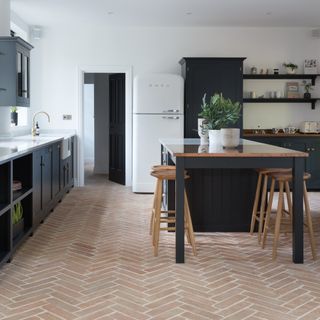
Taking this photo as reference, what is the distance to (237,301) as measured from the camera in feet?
10.3

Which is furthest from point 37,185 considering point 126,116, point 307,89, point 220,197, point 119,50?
point 307,89

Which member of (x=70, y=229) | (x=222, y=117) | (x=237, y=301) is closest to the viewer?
(x=237, y=301)

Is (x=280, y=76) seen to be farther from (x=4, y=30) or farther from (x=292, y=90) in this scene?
(x=4, y=30)

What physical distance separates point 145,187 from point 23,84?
2848mm

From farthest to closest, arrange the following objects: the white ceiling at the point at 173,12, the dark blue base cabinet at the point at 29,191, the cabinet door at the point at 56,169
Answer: the white ceiling at the point at 173,12
the cabinet door at the point at 56,169
the dark blue base cabinet at the point at 29,191

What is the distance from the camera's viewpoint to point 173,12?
24.5 feet

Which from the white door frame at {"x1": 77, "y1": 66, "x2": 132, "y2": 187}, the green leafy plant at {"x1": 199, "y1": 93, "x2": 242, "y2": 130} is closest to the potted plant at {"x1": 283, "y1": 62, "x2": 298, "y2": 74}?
the white door frame at {"x1": 77, "y1": 66, "x2": 132, "y2": 187}

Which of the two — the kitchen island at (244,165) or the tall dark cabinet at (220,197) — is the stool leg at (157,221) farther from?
the tall dark cabinet at (220,197)

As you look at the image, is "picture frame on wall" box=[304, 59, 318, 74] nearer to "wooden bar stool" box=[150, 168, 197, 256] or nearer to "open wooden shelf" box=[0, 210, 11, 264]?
"wooden bar stool" box=[150, 168, 197, 256]

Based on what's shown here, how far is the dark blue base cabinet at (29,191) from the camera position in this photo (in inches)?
154

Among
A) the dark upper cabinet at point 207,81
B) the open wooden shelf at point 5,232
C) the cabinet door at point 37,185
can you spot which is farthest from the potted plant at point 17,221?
the dark upper cabinet at point 207,81

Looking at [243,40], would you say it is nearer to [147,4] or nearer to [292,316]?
[147,4]

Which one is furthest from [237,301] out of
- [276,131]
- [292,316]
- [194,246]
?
[276,131]

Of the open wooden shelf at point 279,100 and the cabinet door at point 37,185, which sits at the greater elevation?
the open wooden shelf at point 279,100
